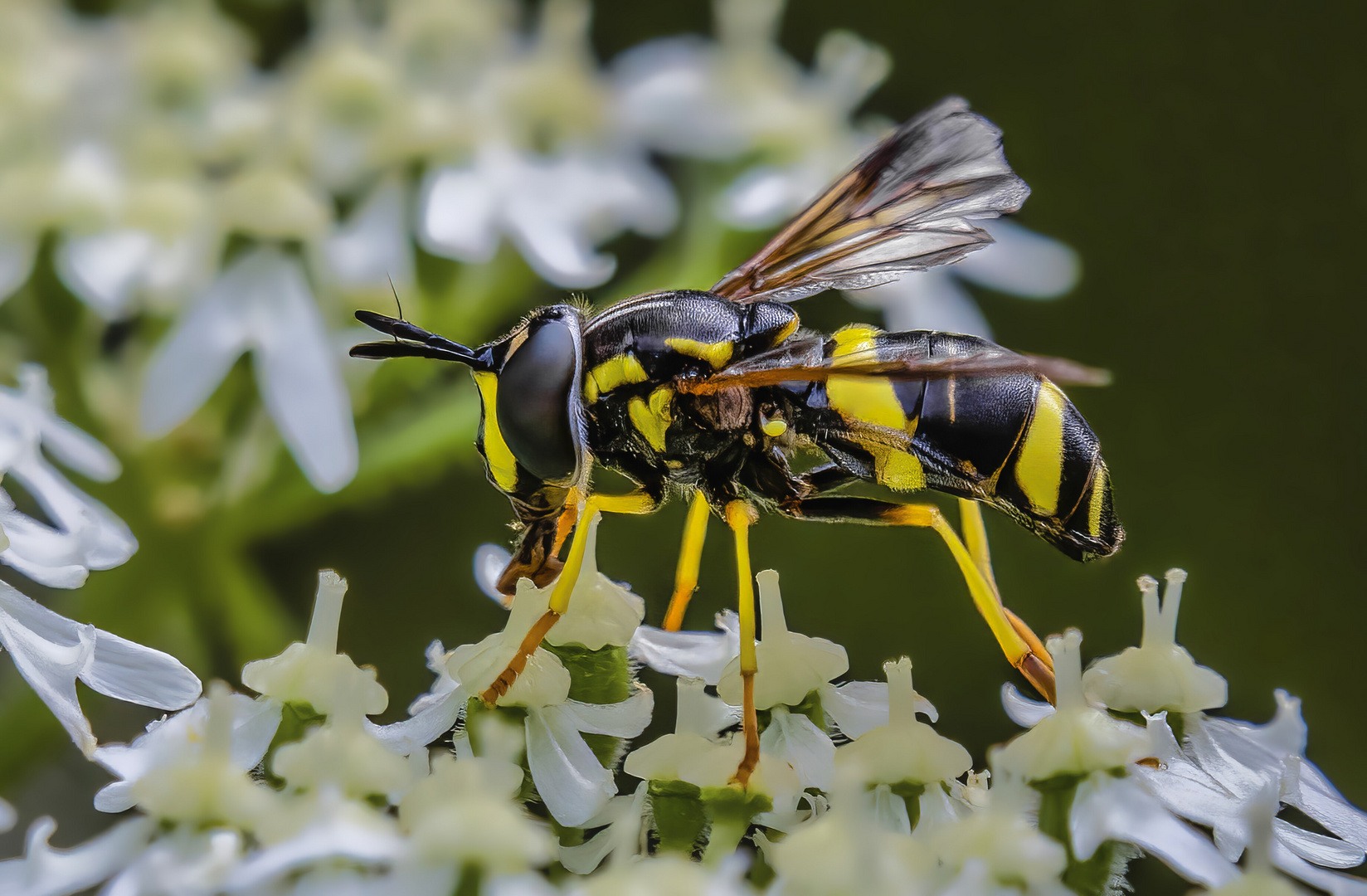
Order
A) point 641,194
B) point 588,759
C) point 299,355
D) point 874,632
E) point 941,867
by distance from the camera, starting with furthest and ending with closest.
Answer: point 874,632, point 641,194, point 299,355, point 588,759, point 941,867

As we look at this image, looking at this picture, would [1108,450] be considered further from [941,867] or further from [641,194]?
[941,867]

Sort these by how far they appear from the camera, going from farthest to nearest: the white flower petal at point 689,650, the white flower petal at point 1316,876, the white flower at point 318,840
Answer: the white flower petal at point 689,650 → the white flower petal at point 1316,876 → the white flower at point 318,840

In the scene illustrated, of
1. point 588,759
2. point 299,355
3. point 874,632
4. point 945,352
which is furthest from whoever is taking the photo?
point 874,632

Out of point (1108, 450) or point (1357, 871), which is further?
point (1108, 450)

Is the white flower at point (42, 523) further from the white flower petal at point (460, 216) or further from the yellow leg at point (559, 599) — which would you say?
the white flower petal at point (460, 216)

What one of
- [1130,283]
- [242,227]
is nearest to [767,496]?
[242,227]

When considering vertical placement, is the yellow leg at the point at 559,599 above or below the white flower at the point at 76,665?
above

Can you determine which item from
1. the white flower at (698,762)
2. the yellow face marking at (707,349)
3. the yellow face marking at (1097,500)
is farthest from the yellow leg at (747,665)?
the yellow face marking at (1097,500)

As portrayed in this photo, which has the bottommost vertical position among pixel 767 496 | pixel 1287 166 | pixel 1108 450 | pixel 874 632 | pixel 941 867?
pixel 874 632

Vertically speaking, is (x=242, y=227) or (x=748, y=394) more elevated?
(x=748, y=394)

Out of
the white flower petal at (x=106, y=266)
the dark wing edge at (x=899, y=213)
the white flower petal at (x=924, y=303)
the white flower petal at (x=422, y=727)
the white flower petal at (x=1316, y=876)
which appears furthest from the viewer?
the white flower petal at (x=924, y=303)
